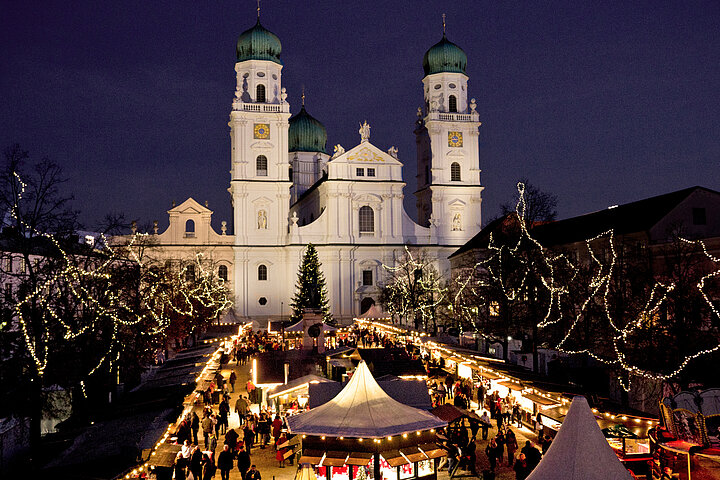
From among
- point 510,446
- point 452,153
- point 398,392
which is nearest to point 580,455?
point 510,446

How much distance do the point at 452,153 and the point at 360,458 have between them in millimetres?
54000

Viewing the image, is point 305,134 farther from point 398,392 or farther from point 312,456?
point 312,456

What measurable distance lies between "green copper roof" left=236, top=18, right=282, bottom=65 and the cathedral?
0.09 metres

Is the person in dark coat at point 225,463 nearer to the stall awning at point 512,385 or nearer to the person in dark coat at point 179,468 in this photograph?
the person in dark coat at point 179,468

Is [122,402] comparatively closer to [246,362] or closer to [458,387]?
[458,387]

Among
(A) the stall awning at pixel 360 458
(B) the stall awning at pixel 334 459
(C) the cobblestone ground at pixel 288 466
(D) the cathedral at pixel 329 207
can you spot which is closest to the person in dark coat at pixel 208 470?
(C) the cobblestone ground at pixel 288 466

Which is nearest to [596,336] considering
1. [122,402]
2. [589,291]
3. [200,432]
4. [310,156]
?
[589,291]

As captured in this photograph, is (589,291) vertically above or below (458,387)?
above

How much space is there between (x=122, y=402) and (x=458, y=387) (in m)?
11.2

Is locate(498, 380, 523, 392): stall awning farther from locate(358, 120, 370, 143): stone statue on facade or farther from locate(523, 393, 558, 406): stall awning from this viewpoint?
locate(358, 120, 370, 143): stone statue on facade

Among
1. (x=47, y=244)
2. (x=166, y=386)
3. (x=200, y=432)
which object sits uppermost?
(x=47, y=244)

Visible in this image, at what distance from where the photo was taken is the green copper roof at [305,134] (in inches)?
3278

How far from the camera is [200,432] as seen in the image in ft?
74.7

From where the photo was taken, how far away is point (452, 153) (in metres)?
66.3
